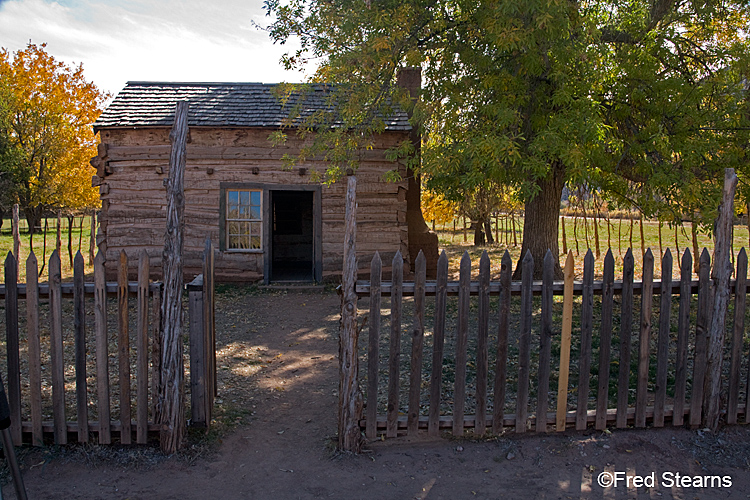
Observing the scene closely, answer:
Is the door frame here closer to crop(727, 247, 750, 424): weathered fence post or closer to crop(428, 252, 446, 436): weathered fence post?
crop(428, 252, 446, 436): weathered fence post

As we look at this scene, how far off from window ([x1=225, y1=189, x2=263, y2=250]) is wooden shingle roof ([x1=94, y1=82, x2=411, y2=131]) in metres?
1.54

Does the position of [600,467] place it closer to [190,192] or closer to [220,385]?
[220,385]

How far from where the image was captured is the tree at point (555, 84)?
8.08 meters

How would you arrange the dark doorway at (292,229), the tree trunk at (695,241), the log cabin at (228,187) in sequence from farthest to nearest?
the dark doorway at (292,229) < the log cabin at (228,187) < the tree trunk at (695,241)

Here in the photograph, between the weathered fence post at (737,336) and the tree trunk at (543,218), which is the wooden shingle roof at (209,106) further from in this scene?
the weathered fence post at (737,336)

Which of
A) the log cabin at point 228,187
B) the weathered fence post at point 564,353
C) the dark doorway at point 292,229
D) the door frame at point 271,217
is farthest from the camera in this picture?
the dark doorway at point 292,229

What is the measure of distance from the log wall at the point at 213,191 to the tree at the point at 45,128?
12.6 m

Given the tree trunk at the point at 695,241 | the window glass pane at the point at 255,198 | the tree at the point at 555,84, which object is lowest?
the tree trunk at the point at 695,241

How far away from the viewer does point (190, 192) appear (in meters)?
12.5

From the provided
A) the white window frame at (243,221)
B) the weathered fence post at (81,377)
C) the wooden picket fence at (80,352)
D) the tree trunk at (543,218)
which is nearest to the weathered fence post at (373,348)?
the wooden picket fence at (80,352)

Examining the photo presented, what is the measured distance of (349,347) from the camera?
13.9 feet

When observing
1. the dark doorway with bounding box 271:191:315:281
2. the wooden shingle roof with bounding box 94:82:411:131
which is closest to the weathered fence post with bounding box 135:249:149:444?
the wooden shingle roof with bounding box 94:82:411:131

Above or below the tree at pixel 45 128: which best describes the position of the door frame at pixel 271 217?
below

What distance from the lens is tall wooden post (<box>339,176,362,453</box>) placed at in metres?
4.19
